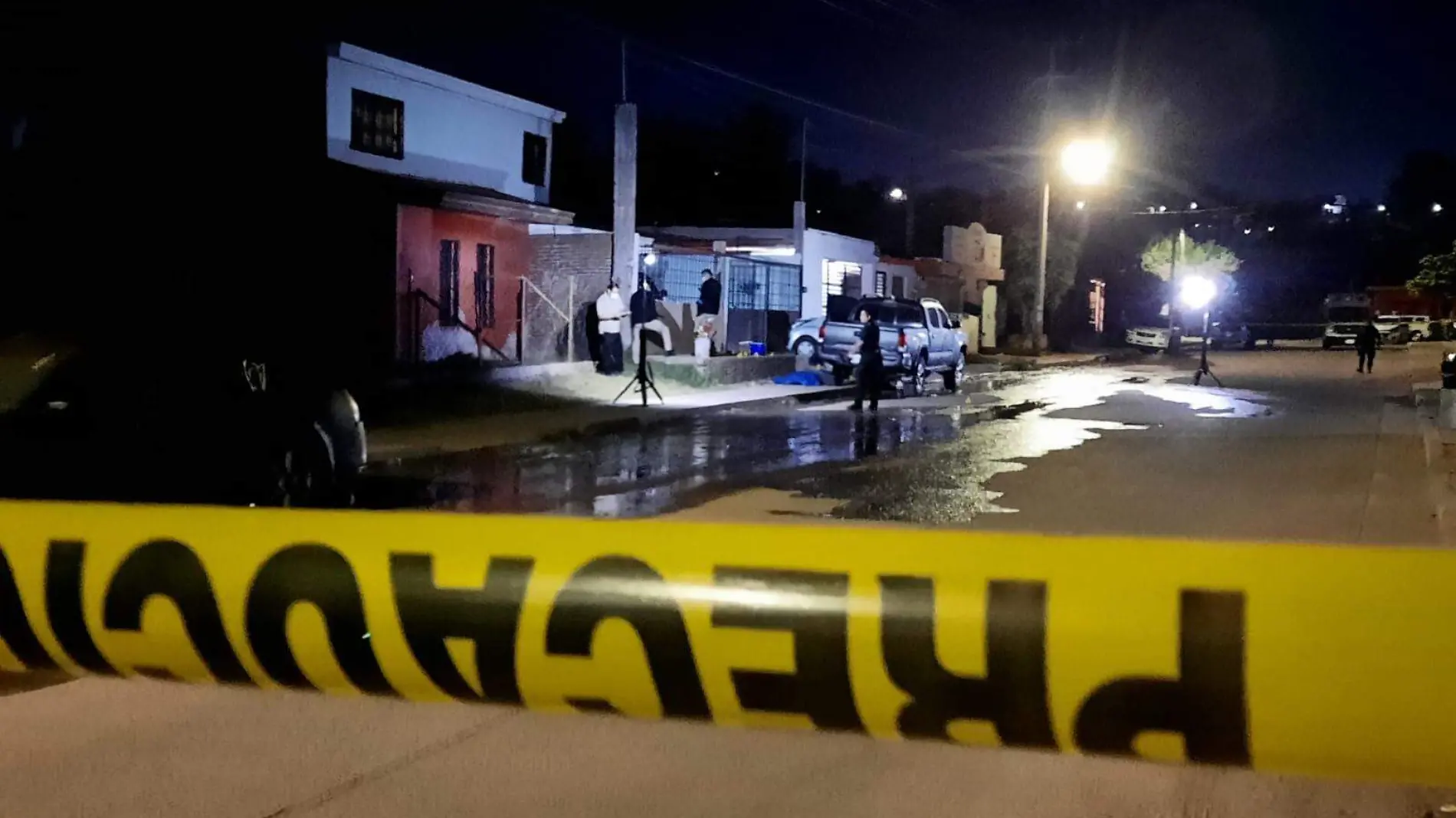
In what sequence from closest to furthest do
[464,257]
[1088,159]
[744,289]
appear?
1. [464,257]
2. [744,289]
3. [1088,159]

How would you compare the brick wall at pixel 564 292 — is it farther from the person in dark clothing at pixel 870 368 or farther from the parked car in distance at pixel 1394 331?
the parked car in distance at pixel 1394 331

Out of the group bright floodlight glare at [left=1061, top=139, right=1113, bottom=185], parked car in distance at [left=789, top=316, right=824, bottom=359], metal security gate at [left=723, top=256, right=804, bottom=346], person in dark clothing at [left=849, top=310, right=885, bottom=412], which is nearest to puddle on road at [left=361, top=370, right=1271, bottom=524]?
person in dark clothing at [left=849, top=310, right=885, bottom=412]

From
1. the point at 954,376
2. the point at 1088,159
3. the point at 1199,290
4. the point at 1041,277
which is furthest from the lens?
the point at 1041,277

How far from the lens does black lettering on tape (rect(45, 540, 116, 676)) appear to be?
2451mm

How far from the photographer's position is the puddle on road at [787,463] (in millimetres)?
11031

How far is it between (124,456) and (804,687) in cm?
514

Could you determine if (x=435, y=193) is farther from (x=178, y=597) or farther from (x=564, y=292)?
(x=178, y=597)

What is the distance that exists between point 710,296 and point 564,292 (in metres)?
3.66

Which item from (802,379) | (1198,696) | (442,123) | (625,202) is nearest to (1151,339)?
(802,379)

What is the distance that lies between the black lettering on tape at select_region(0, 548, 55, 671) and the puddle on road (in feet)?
25.0

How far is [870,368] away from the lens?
20.5 meters

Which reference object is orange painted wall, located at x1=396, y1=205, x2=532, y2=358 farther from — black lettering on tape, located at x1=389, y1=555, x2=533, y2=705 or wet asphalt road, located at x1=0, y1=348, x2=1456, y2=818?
black lettering on tape, located at x1=389, y1=555, x2=533, y2=705

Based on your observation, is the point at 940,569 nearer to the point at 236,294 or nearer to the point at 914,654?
the point at 914,654

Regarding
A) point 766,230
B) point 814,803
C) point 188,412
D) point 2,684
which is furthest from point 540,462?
point 766,230
